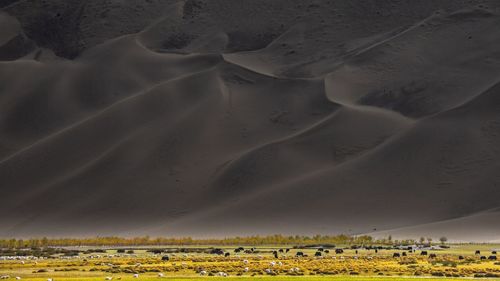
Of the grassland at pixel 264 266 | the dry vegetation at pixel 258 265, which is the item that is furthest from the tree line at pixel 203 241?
the grassland at pixel 264 266

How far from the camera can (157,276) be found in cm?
4428

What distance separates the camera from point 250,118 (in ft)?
379

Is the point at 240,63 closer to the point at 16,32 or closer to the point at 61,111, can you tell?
the point at 61,111

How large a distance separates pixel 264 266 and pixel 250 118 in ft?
219

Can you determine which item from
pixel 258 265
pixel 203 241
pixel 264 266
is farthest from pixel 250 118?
pixel 264 266

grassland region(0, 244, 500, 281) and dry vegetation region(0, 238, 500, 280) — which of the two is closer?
grassland region(0, 244, 500, 281)

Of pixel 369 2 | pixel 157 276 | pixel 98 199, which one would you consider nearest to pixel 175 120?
pixel 98 199

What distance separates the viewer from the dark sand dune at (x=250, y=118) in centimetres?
9575

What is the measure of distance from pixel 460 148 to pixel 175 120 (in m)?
30.2

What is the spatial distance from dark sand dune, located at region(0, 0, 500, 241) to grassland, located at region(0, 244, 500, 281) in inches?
1102

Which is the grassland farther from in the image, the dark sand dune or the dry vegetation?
the dark sand dune

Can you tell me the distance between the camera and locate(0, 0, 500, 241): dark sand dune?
314ft

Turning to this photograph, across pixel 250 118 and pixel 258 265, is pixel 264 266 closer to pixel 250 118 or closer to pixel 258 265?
pixel 258 265

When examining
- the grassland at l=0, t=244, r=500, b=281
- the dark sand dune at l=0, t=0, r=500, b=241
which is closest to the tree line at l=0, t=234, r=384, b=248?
the dark sand dune at l=0, t=0, r=500, b=241
